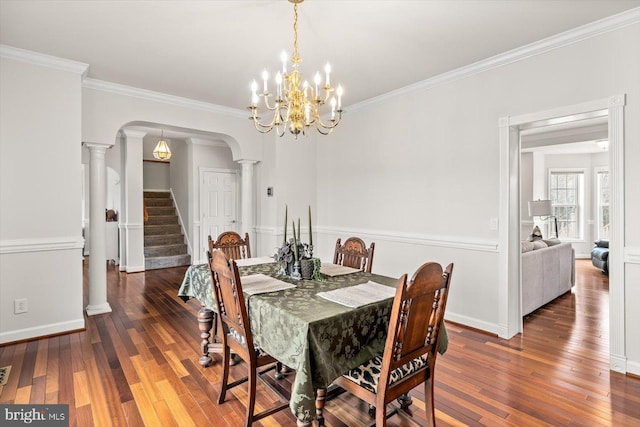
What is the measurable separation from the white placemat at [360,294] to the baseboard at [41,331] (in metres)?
2.90

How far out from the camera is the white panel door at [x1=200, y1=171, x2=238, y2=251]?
23.3 ft

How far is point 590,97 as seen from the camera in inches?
108

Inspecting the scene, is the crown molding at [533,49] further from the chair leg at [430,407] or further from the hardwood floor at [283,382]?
the chair leg at [430,407]

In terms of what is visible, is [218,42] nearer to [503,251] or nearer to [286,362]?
[286,362]

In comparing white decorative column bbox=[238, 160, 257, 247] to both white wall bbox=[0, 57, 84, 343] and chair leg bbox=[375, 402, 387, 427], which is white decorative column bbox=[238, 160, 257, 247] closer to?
white wall bbox=[0, 57, 84, 343]

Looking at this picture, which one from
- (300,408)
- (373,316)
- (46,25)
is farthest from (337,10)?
(300,408)

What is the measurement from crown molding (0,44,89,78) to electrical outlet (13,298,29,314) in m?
2.23

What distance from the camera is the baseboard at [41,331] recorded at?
312cm

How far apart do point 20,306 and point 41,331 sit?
31 centimetres

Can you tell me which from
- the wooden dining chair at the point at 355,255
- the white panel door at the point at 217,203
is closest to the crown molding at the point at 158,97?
the white panel door at the point at 217,203

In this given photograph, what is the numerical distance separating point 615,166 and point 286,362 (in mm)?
2843

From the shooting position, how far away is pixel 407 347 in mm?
1627

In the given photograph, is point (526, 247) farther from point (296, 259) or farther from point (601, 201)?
point (601, 201)

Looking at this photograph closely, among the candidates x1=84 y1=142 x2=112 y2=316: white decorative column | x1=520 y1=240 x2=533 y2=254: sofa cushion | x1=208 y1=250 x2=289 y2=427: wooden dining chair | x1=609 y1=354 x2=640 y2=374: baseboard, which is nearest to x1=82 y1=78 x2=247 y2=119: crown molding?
x1=84 y1=142 x2=112 y2=316: white decorative column
